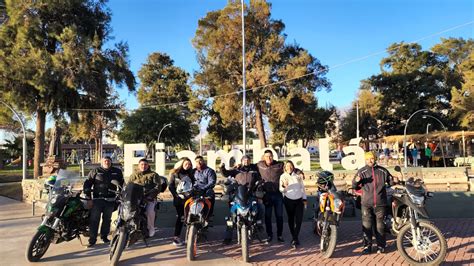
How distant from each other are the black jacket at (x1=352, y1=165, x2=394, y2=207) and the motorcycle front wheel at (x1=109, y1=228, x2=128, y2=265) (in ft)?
11.8

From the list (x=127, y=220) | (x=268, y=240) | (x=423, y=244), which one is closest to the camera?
(x=423, y=244)

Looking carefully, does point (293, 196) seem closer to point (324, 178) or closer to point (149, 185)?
point (324, 178)

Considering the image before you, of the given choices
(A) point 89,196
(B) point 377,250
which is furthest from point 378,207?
(A) point 89,196

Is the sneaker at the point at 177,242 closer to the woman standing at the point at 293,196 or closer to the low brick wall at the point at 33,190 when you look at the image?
the woman standing at the point at 293,196

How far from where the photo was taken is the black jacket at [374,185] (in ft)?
21.0

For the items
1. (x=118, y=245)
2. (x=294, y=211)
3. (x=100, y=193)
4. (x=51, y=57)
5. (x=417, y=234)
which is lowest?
(x=118, y=245)

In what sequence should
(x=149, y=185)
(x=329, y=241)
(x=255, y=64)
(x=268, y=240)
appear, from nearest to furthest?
1. (x=329, y=241)
2. (x=149, y=185)
3. (x=268, y=240)
4. (x=255, y=64)

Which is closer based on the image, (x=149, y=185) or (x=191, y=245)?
(x=191, y=245)

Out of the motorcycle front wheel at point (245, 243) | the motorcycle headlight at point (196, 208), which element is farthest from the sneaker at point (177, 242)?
the motorcycle front wheel at point (245, 243)

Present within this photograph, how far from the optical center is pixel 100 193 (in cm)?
717

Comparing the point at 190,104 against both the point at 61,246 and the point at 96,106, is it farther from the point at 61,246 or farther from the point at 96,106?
the point at 61,246

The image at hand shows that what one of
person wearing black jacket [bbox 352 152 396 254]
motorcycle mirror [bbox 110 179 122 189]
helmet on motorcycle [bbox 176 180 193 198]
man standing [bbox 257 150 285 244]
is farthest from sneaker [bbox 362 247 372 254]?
motorcycle mirror [bbox 110 179 122 189]

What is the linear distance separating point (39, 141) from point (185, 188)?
19.8 m

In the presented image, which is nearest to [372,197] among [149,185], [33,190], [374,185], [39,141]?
[374,185]
